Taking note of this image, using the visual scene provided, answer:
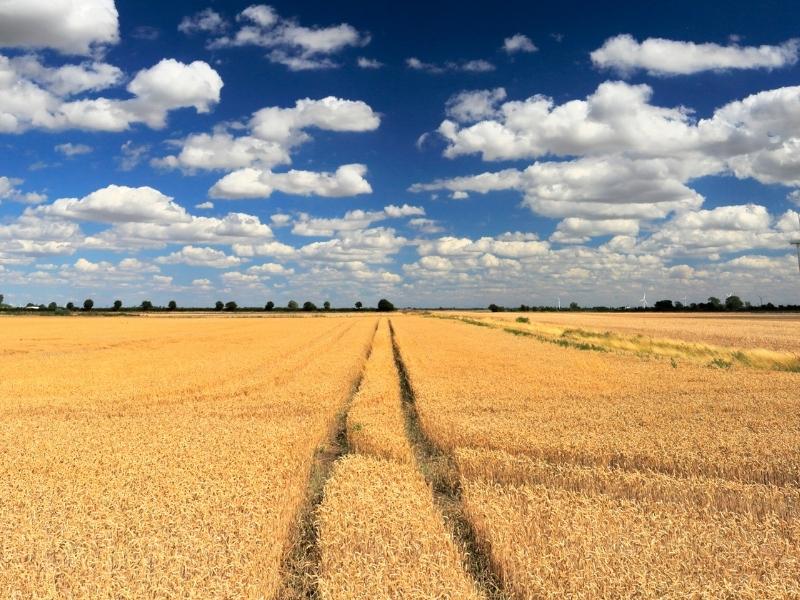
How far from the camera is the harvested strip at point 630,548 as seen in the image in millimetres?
5672

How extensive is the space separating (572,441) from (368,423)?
15.3ft

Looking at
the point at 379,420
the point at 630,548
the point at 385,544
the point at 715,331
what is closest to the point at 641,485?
A: the point at 630,548

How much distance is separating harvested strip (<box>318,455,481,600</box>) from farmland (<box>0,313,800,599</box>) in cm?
3

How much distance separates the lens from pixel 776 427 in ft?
44.2

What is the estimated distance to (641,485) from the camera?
29.6 feet

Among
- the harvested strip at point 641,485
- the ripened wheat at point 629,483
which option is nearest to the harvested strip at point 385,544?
the ripened wheat at point 629,483

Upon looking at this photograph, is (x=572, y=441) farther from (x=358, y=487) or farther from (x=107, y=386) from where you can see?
(x=107, y=386)

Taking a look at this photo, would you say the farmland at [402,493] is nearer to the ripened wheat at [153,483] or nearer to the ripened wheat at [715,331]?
the ripened wheat at [153,483]

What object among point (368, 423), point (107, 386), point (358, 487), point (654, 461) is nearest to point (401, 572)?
point (358, 487)

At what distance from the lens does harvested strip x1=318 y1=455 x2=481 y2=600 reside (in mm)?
5625

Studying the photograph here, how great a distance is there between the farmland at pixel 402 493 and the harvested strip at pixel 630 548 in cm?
3

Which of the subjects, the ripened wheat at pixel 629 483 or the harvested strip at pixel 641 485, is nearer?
the ripened wheat at pixel 629 483

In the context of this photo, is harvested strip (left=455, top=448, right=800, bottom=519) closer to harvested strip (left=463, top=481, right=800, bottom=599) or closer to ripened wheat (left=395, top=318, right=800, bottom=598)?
ripened wheat (left=395, top=318, right=800, bottom=598)

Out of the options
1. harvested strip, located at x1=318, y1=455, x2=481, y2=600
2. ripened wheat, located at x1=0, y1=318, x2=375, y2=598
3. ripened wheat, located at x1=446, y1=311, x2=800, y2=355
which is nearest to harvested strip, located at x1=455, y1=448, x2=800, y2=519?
harvested strip, located at x1=318, y1=455, x2=481, y2=600
